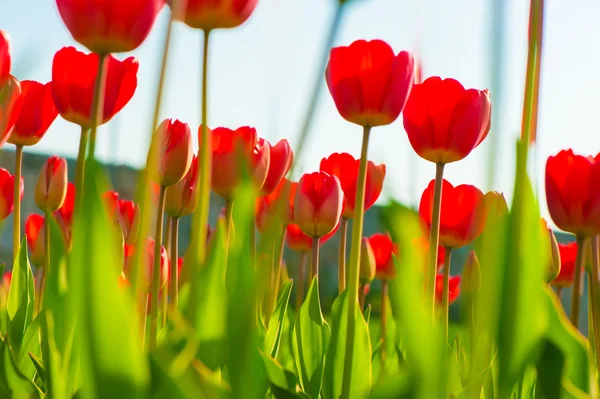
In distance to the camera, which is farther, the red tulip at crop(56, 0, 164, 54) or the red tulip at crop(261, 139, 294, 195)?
the red tulip at crop(261, 139, 294, 195)

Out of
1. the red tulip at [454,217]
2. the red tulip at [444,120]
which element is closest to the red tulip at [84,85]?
the red tulip at [444,120]

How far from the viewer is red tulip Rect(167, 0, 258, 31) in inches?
17.7

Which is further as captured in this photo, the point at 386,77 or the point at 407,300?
the point at 386,77

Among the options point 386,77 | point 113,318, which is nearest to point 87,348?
point 113,318

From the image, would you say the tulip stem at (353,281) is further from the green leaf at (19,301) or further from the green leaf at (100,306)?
the green leaf at (19,301)

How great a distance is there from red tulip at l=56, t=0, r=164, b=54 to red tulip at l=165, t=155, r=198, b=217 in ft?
0.99

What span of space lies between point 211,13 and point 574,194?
0.38 metres

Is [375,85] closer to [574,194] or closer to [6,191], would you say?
[574,194]

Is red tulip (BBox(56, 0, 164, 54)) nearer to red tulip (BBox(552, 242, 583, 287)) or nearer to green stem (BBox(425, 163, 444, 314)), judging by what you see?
green stem (BBox(425, 163, 444, 314))

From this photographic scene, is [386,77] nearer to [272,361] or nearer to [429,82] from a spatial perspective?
[429,82]

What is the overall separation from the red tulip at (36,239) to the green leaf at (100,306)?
764 mm

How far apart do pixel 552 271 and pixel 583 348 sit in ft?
1.38

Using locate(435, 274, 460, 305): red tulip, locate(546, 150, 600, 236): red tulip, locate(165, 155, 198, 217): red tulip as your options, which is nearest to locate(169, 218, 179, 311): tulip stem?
locate(165, 155, 198, 217): red tulip

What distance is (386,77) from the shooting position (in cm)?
62
